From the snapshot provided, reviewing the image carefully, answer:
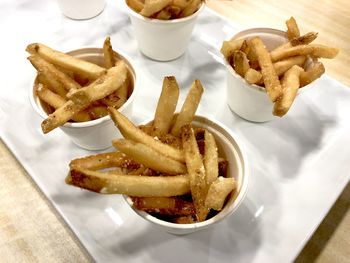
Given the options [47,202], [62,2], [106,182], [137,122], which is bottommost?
[47,202]

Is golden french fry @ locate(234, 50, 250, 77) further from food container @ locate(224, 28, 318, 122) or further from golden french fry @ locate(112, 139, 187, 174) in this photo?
golden french fry @ locate(112, 139, 187, 174)

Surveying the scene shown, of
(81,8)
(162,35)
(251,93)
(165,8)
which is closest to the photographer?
(251,93)

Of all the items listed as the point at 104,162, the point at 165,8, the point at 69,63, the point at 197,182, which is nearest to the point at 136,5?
the point at 165,8

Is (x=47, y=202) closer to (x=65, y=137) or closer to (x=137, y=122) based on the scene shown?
(x=65, y=137)

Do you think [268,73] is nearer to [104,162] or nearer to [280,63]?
[280,63]

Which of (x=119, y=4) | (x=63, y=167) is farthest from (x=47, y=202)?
(x=119, y=4)

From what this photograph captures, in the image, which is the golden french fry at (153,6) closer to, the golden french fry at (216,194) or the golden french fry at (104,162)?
the golden french fry at (104,162)
